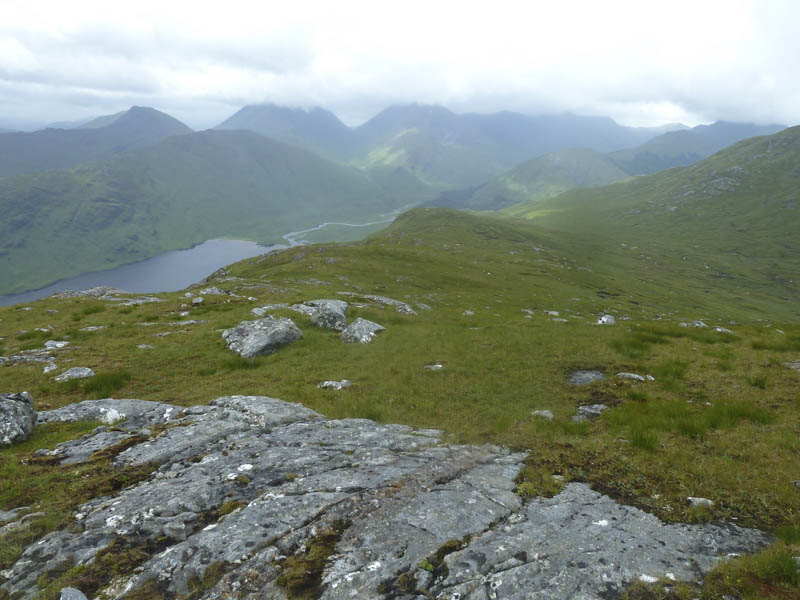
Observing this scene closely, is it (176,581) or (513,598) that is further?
(176,581)

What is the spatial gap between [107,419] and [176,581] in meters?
10.3

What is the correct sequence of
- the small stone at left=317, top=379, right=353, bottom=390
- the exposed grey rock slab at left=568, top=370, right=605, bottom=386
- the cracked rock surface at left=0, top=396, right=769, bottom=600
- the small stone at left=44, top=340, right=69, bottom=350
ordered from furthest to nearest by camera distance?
the small stone at left=44, top=340, right=69, bottom=350 → the small stone at left=317, top=379, right=353, bottom=390 → the exposed grey rock slab at left=568, top=370, right=605, bottom=386 → the cracked rock surface at left=0, top=396, right=769, bottom=600

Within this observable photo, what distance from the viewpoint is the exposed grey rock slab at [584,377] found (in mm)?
18453

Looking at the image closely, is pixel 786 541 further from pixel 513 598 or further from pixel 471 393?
pixel 471 393

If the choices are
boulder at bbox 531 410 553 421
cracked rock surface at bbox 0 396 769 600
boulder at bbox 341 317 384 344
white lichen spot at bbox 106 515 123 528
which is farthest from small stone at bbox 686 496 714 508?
boulder at bbox 341 317 384 344

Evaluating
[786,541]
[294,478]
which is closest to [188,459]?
[294,478]

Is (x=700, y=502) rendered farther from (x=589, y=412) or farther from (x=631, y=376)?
(x=631, y=376)

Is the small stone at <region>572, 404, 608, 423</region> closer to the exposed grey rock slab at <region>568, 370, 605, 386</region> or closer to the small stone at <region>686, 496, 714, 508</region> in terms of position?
the exposed grey rock slab at <region>568, 370, 605, 386</region>

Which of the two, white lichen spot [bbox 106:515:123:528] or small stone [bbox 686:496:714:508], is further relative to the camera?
white lichen spot [bbox 106:515:123:528]

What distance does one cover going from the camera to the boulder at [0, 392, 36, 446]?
1265 cm

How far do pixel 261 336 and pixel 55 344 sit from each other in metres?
15.1

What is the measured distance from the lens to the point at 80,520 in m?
8.44

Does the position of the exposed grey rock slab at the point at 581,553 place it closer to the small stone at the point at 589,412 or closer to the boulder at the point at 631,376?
the small stone at the point at 589,412

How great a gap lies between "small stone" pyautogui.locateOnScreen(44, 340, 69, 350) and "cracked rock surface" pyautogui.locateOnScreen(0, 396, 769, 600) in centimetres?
1863
